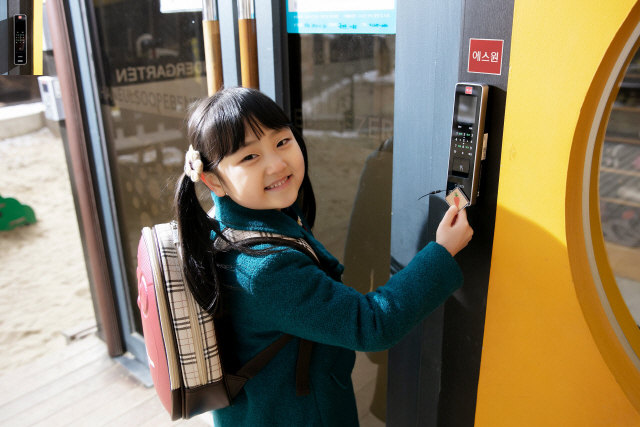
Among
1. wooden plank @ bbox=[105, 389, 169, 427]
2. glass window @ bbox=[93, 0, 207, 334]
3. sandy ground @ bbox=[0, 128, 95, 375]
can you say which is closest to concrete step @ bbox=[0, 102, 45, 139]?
sandy ground @ bbox=[0, 128, 95, 375]

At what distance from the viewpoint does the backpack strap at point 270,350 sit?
44.8 inches

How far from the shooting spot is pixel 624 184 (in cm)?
589

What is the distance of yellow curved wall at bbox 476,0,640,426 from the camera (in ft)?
3.17

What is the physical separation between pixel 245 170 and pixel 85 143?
1678 mm

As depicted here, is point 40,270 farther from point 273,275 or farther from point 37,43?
point 273,275

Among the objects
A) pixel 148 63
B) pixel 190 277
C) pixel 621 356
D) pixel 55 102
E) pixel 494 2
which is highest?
pixel 494 2

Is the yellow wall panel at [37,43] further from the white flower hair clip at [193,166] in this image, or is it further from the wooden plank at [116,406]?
the wooden plank at [116,406]

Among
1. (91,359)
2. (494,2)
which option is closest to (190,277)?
(494,2)

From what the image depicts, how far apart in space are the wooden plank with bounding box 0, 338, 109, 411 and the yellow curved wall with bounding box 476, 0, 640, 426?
2244 mm

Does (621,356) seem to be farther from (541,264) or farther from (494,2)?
(494,2)

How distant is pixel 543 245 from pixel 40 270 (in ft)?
15.6

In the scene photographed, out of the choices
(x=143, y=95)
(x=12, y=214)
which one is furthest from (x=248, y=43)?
(x=12, y=214)

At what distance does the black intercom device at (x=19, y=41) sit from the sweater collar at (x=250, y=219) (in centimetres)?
110

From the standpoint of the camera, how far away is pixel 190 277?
1156 mm
